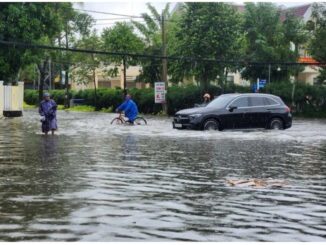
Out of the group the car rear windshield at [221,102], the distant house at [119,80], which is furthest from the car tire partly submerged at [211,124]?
the distant house at [119,80]

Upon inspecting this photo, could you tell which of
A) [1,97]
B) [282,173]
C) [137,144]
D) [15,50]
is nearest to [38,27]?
[15,50]

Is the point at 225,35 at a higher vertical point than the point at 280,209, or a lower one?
higher

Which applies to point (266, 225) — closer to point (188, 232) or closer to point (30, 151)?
point (188, 232)

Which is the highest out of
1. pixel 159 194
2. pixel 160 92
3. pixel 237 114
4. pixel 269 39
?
pixel 269 39

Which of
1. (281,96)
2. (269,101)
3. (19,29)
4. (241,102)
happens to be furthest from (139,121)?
(281,96)

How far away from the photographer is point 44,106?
20344 millimetres

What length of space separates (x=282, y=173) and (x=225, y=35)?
101 ft

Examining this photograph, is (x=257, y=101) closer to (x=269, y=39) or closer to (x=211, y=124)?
(x=211, y=124)

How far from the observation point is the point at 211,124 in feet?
72.1

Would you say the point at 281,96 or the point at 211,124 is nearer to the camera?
the point at 211,124

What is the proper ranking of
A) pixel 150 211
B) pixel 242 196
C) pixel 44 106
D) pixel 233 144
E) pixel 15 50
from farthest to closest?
pixel 15 50 → pixel 44 106 → pixel 233 144 → pixel 242 196 → pixel 150 211

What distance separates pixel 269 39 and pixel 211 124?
78.6 ft

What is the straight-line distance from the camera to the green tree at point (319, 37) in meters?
39.0

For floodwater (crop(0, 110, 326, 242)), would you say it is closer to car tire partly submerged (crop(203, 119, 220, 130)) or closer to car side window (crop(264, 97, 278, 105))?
car tire partly submerged (crop(203, 119, 220, 130))
